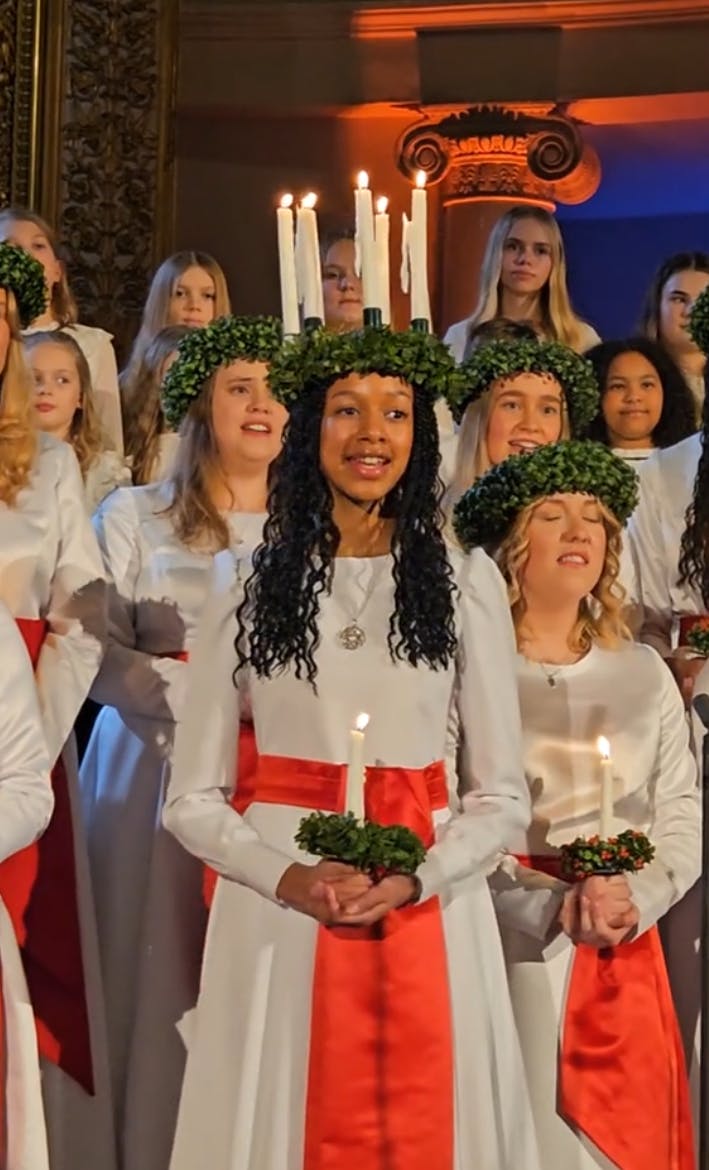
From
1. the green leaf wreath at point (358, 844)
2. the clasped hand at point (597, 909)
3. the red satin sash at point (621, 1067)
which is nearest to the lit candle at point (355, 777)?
the green leaf wreath at point (358, 844)

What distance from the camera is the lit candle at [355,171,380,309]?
3.05 metres

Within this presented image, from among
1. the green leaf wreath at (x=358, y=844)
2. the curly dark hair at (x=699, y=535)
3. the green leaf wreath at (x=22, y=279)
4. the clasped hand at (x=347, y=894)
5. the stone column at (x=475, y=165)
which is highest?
the stone column at (x=475, y=165)

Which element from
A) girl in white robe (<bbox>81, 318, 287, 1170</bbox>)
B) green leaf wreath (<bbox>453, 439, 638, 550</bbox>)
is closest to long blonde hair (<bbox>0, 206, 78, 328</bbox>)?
girl in white robe (<bbox>81, 318, 287, 1170</bbox>)

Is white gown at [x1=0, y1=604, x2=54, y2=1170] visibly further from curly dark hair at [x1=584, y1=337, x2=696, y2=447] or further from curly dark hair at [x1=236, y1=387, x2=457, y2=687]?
curly dark hair at [x1=584, y1=337, x2=696, y2=447]

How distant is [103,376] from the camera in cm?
555

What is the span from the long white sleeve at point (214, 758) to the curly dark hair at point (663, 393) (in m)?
2.02

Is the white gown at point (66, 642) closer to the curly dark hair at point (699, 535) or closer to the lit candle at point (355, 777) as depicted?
the lit candle at point (355, 777)

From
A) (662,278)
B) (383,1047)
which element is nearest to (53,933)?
(383,1047)

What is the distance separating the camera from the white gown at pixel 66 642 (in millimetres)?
3725

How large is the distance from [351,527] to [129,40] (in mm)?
4192

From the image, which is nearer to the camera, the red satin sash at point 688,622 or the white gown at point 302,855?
the white gown at point 302,855

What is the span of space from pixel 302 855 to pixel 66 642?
2.78ft

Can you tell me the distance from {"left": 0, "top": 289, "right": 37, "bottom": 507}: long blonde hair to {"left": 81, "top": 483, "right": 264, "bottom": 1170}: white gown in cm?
36

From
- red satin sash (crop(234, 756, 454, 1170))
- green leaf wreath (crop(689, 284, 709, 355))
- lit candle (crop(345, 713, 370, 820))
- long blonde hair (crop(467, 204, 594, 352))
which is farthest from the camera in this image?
long blonde hair (crop(467, 204, 594, 352))
